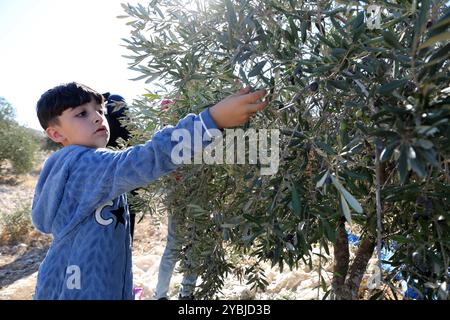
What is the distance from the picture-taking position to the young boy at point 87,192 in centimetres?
118

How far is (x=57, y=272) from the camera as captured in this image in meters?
1.40

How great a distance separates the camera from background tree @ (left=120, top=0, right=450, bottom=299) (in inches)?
30.2

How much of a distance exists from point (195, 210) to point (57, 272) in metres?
0.54

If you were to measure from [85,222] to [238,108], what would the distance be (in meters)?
0.74

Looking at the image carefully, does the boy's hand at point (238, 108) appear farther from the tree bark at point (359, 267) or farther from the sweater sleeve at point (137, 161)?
the tree bark at point (359, 267)

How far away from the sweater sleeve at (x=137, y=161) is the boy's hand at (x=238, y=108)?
3cm

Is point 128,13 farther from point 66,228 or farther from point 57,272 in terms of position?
point 57,272

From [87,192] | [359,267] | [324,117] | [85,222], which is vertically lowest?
[359,267]

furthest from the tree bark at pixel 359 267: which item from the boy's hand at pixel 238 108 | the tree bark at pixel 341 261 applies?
the boy's hand at pixel 238 108

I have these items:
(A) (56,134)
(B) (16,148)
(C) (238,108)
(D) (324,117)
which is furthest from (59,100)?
(B) (16,148)

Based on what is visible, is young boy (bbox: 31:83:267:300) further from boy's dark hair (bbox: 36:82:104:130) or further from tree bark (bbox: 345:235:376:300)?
tree bark (bbox: 345:235:376:300)

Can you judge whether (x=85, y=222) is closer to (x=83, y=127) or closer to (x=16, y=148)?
(x=83, y=127)

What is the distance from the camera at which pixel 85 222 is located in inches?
55.2
